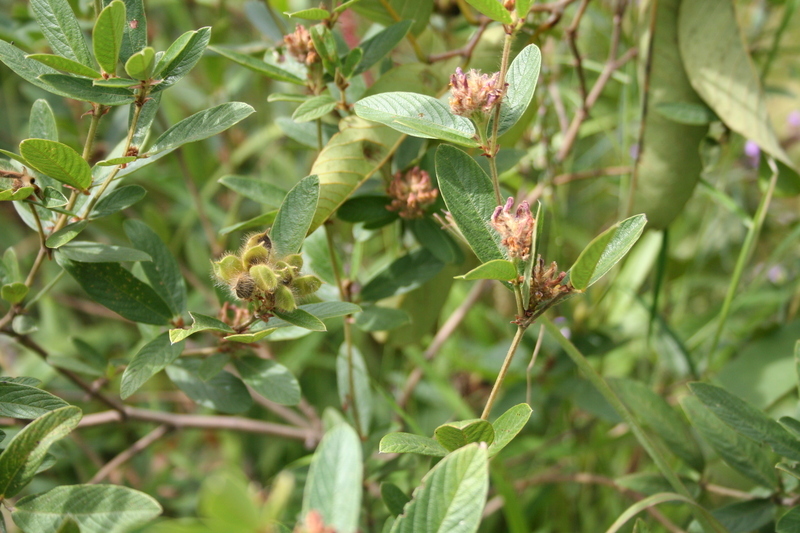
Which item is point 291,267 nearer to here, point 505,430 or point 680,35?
point 505,430

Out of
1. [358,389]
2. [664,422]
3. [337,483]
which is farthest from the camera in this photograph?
[358,389]

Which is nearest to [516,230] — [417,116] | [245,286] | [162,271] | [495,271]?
[495,271]

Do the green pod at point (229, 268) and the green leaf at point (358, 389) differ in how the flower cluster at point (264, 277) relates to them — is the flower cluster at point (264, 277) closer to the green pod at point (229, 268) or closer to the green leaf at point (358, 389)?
the green pod at point (229, 268)

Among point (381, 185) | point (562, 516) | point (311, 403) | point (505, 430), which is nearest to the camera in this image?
point (505, 430)

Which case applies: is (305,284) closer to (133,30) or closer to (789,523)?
(133,30)

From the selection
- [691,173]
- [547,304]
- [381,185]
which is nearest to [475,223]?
[547,304]

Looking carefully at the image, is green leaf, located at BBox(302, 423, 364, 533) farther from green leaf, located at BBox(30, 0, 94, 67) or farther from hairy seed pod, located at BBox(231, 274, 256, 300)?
green leaf, located at BBox(30, 0, 94, 67)
